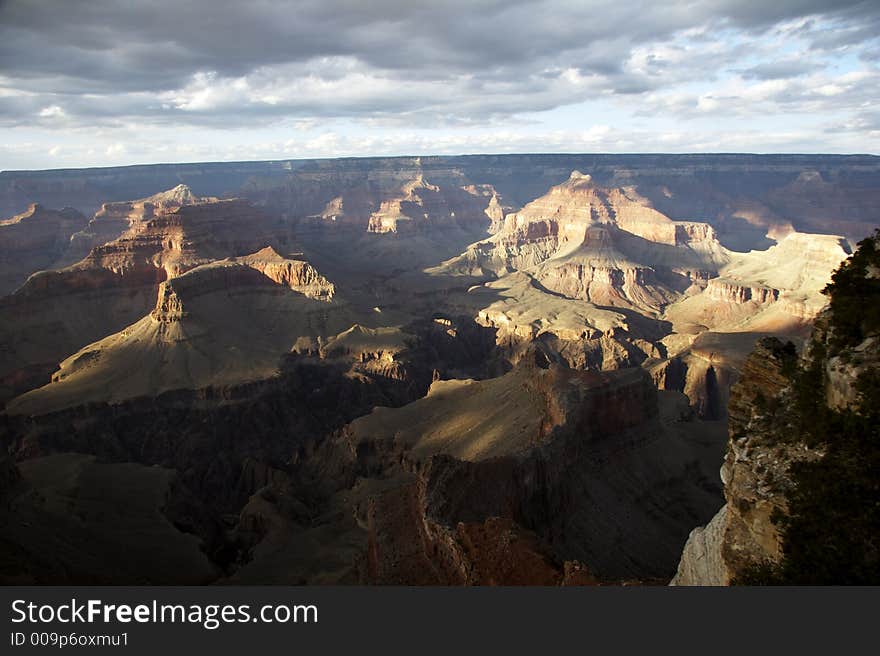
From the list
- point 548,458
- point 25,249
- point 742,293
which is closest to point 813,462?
point 548,458

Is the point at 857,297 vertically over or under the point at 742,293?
over

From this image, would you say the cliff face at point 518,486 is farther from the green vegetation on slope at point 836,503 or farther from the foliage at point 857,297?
→ the foliage at point 857,297

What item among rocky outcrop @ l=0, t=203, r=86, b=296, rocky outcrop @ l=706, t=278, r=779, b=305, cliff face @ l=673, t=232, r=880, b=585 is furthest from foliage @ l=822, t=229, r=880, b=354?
rocky outcrop @ l=0, t=203, r=86, b=296

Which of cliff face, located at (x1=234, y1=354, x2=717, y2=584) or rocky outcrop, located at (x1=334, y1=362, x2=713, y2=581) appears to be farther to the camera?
rocky outcrop, located at (x1=334, y1=362, x2=713, y2=581)

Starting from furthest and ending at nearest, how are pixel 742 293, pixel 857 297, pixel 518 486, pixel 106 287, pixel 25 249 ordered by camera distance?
1. pixel 25 249
2. pixel 742 293
3. pixel 106 287
4. pixel 518 486
5. pixel 857 297

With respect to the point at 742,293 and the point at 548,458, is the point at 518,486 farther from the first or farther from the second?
the point at 742,293

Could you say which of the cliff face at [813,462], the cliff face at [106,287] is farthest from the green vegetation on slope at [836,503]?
the cliff face at [106,287]

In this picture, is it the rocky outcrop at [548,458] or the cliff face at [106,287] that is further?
the cliff face at [106,287]

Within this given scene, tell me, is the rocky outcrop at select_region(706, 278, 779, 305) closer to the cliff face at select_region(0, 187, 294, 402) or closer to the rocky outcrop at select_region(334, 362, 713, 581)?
the rocky outcrop at select_region(334, 362, 713, 581)
